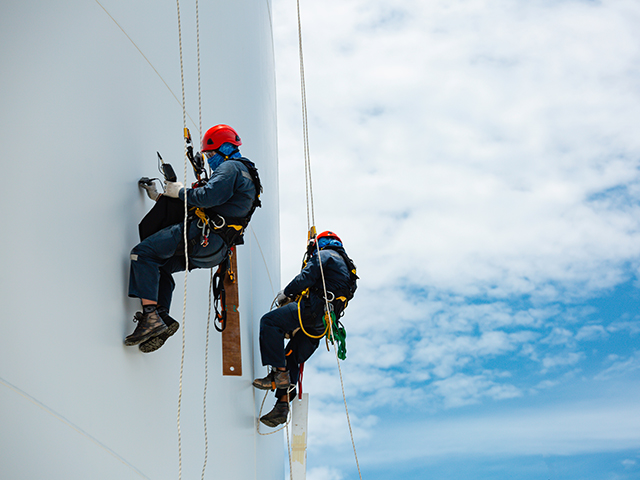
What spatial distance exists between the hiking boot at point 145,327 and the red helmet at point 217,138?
130 cm

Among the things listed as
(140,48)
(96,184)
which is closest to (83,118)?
(96,184)

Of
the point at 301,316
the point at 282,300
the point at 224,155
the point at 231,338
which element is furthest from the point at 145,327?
the point at 282,300

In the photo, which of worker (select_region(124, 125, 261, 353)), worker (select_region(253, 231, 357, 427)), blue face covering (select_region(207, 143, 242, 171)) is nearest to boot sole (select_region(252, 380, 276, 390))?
worker (select_region(253, 231, 357, 427))

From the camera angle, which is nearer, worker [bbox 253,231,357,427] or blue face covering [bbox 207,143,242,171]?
blue face covering [bbox 207,143,242,171]

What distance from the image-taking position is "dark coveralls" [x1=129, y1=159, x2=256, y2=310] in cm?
273

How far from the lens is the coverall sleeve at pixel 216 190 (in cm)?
305

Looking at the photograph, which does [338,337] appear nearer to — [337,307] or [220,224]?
[337,307]

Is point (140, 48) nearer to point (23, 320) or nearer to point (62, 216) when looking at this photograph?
point (62, 216)

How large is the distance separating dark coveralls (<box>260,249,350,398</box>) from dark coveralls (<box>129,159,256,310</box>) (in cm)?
155

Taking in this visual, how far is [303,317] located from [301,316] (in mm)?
20

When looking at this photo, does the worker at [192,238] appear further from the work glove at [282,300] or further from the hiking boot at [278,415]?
the hiking boot at [278,415]

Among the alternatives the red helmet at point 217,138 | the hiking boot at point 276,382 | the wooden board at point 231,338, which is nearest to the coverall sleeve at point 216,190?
the red helmet at point 217,138

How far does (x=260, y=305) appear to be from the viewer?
6.60 meters

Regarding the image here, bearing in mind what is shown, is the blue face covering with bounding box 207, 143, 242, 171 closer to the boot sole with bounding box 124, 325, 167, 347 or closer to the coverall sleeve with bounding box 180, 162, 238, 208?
the coverall sleeve with bounding box 180, 162, 238, 208
